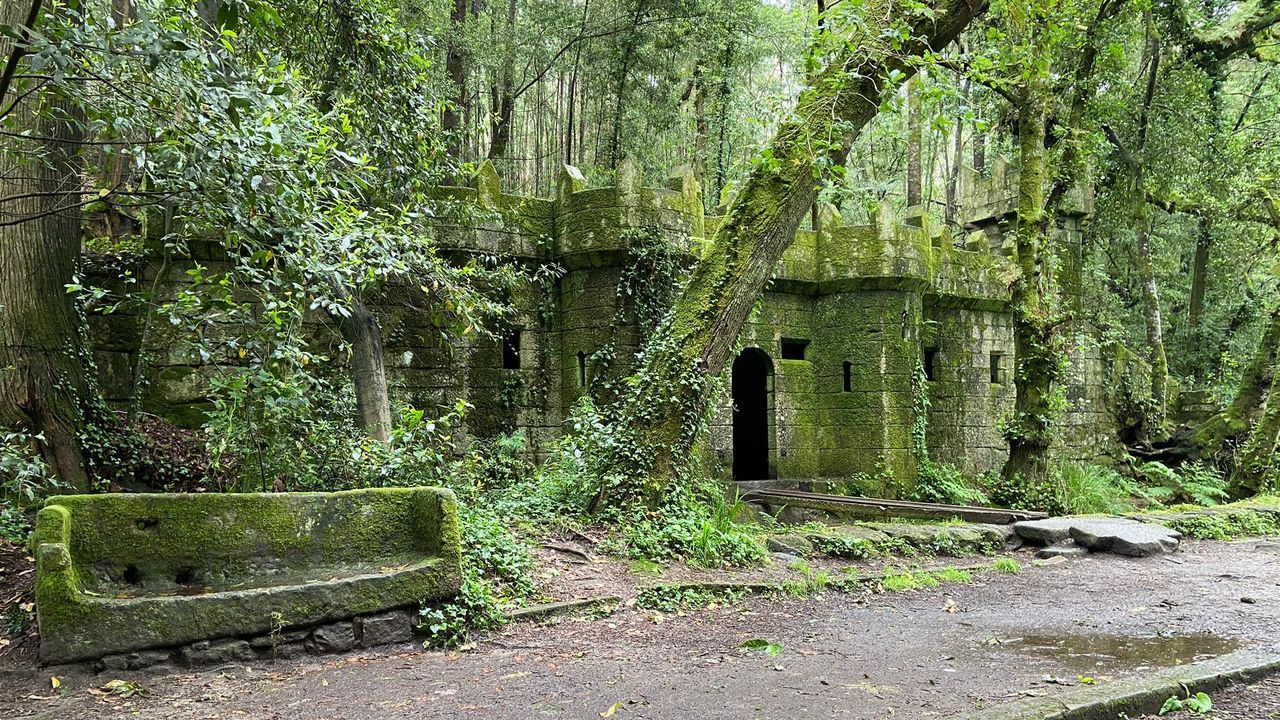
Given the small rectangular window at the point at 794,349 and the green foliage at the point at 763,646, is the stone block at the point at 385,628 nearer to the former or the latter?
the green foliage at the point at 763,646

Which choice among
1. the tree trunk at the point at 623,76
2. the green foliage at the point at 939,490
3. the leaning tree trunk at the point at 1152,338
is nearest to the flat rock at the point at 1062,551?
the green foliage at the point at 939,490

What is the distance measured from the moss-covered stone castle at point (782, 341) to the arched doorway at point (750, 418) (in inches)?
1.6

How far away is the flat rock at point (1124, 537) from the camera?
7.52 meters

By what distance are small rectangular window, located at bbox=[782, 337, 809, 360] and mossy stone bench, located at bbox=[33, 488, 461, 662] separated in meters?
7.55

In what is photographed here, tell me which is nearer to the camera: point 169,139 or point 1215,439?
point 169,139

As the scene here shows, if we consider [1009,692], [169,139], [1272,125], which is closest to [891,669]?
[1009,692]

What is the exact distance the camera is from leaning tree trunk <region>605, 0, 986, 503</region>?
700 cm

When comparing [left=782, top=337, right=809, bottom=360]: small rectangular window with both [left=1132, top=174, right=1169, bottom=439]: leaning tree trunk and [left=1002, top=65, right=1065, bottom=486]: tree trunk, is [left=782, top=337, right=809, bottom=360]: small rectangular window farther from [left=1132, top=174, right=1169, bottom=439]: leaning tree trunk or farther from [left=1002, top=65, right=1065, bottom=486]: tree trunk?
[left=1132, top=174, right=1169, bottom=439]: leaning tree trunk

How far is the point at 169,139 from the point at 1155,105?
15.5m

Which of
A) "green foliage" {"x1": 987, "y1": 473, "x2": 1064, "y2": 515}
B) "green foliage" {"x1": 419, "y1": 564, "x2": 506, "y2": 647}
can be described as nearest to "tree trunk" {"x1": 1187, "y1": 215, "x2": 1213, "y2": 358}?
"green foliage" {"x1": 987, "y1": 473, "x2": 1064, "y2": 515}

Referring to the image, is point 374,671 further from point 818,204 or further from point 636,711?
point 818,204

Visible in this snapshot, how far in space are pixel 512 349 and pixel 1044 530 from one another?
6.59 m

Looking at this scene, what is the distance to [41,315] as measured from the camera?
5.98 m

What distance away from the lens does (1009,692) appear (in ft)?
11.3
